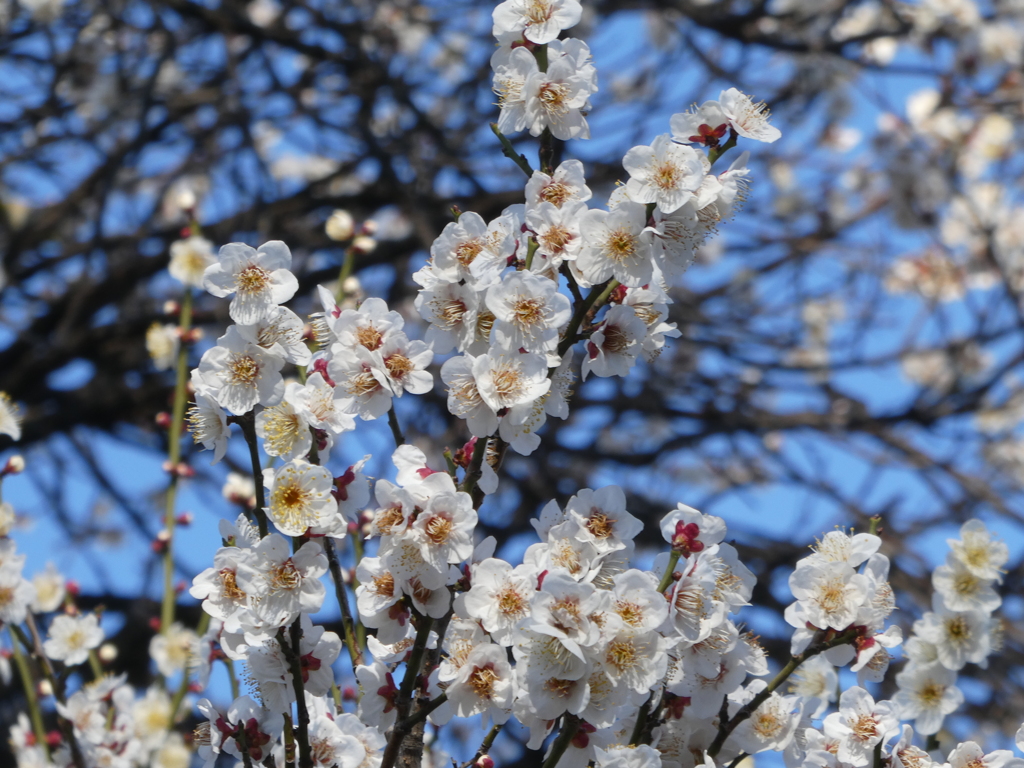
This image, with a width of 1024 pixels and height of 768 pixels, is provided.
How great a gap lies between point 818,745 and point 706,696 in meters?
0.23

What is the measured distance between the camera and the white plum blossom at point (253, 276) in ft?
4.38

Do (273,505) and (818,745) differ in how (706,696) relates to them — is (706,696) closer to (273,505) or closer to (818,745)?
(818,745)

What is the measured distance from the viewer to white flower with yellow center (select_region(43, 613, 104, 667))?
228 cm

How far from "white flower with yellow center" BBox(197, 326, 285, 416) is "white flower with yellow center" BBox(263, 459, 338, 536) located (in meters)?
0.11

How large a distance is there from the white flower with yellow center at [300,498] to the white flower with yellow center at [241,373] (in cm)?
11

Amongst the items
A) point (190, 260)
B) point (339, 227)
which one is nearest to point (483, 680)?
point (339, 227)

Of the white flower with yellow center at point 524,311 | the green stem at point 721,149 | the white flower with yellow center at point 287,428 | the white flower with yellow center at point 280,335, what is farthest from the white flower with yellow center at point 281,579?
the green stem at point 721,149

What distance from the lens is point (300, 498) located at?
1.23m

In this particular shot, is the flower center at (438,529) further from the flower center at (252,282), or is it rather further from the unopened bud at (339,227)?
the unopened bud at (339,227)

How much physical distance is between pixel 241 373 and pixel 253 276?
143 millimetres

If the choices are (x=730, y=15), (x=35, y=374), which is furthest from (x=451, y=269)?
(x=35, y=374)

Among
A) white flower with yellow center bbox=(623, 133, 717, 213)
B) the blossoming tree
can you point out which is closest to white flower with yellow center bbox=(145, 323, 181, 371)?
the blossoming tree

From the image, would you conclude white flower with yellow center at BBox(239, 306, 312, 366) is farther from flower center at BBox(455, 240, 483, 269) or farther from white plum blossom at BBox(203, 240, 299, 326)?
flower center at BBox(455, 240, 483, 269)

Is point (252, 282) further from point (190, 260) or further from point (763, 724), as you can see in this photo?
point (190, 260)
